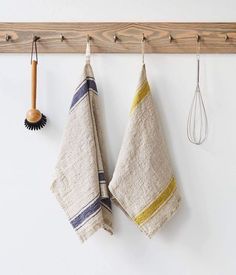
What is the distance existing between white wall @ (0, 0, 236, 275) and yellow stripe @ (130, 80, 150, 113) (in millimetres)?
59

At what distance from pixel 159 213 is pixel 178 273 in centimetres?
21

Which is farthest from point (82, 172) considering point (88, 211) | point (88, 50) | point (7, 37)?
point (7, 37)

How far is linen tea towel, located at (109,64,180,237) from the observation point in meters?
0.99

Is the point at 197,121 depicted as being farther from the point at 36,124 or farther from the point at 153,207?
the point at 36,124

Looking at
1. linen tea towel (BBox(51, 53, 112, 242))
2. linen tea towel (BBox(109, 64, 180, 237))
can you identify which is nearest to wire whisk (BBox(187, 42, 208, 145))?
linen tea towel (BBox(109, 64, 180, 237))

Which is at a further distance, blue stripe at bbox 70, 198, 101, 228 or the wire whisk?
the wire whisk

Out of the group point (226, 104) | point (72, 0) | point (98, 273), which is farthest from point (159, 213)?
point (72, 0)

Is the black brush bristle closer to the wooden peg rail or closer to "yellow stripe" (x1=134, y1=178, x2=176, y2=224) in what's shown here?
the wooden peg rail

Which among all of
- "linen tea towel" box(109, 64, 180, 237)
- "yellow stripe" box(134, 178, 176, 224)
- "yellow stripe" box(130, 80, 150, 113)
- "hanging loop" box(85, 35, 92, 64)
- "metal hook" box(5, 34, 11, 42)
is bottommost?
"yellow stripe" box(134, 178, 176, 224)

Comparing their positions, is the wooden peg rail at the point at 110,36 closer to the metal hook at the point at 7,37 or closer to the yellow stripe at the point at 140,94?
the metal hook at the point at 7,37

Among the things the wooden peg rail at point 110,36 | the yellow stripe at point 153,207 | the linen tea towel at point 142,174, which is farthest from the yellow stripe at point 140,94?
the yellow stripe at point 153,207

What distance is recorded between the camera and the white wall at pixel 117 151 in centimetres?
107

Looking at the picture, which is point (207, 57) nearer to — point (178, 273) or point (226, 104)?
point (226, 104)

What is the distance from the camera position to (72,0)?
42.9 inches
